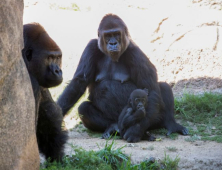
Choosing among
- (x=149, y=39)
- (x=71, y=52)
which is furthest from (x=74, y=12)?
(x=149, y=39)

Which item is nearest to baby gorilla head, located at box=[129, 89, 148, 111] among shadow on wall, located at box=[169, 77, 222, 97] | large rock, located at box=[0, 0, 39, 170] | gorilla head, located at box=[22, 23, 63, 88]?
shadow on wall, located at box=[169, 77, 222, 97]

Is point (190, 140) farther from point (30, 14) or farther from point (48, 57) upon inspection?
point (30, 14)

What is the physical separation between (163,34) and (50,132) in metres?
5.92

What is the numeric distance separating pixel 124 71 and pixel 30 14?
5.24 metres

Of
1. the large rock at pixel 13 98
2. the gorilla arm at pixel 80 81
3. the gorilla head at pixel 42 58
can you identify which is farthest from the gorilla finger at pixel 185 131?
the large rock at pixel 13 98

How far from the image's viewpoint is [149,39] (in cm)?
952

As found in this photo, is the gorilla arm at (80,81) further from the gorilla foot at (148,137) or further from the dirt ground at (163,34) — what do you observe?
the gorilla foot at (148,137)

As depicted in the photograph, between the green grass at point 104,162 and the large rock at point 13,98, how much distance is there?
0.98 meters

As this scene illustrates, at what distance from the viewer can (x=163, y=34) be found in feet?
30.6

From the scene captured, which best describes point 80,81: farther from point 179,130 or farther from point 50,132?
point 50,132

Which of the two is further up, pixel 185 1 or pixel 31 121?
pixel 185 1

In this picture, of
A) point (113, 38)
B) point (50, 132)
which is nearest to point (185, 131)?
point (113, 38)

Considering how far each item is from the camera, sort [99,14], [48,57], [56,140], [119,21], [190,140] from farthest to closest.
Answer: [99,14] → [119,21] → [190,140] → [56,140] → [48,57]

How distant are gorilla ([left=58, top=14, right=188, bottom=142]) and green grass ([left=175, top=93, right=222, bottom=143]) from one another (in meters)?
0.40
